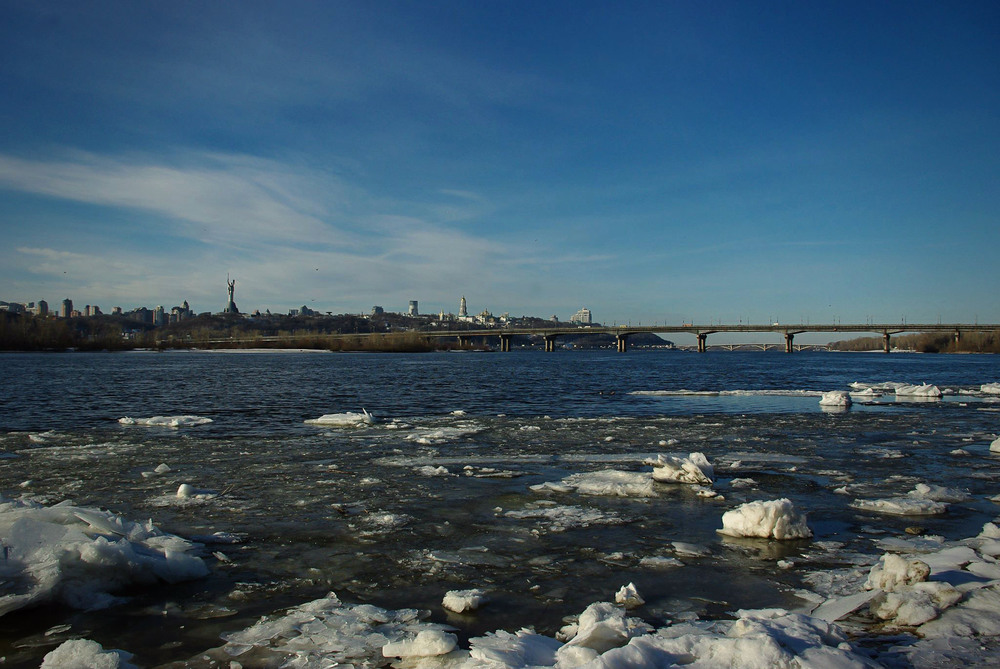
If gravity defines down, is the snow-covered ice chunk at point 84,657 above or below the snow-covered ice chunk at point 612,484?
above

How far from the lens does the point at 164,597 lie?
19.0ft

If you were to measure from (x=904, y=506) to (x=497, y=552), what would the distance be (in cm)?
626

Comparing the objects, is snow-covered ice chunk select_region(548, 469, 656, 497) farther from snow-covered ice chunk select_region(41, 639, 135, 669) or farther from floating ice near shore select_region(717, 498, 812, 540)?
snow-covered ice chunk select_region(41, 639, 135, 669)

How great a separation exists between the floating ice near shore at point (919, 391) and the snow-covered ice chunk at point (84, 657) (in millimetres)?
34085

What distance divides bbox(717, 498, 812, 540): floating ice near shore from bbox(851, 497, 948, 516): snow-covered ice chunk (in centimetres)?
204

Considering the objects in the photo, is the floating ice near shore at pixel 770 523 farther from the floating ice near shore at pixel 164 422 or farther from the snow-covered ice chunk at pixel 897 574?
the floating ice near shore at pixel 164 422

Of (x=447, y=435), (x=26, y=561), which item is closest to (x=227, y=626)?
(x=26, y=561)

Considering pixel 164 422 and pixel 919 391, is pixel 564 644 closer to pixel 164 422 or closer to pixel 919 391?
pixel 164 422

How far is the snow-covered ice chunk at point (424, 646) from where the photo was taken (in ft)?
14.6

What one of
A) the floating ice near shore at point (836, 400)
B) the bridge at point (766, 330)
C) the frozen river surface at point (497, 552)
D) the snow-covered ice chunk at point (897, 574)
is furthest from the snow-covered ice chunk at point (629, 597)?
the bridge at point (766, 330)

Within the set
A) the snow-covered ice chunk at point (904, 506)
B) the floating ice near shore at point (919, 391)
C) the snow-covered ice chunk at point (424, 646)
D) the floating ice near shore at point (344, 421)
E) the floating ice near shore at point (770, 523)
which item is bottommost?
the floating ice near shore at point (919, 391)

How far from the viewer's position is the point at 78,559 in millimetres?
5840

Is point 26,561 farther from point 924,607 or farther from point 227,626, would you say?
point 924,607

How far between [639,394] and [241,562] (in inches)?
1086
